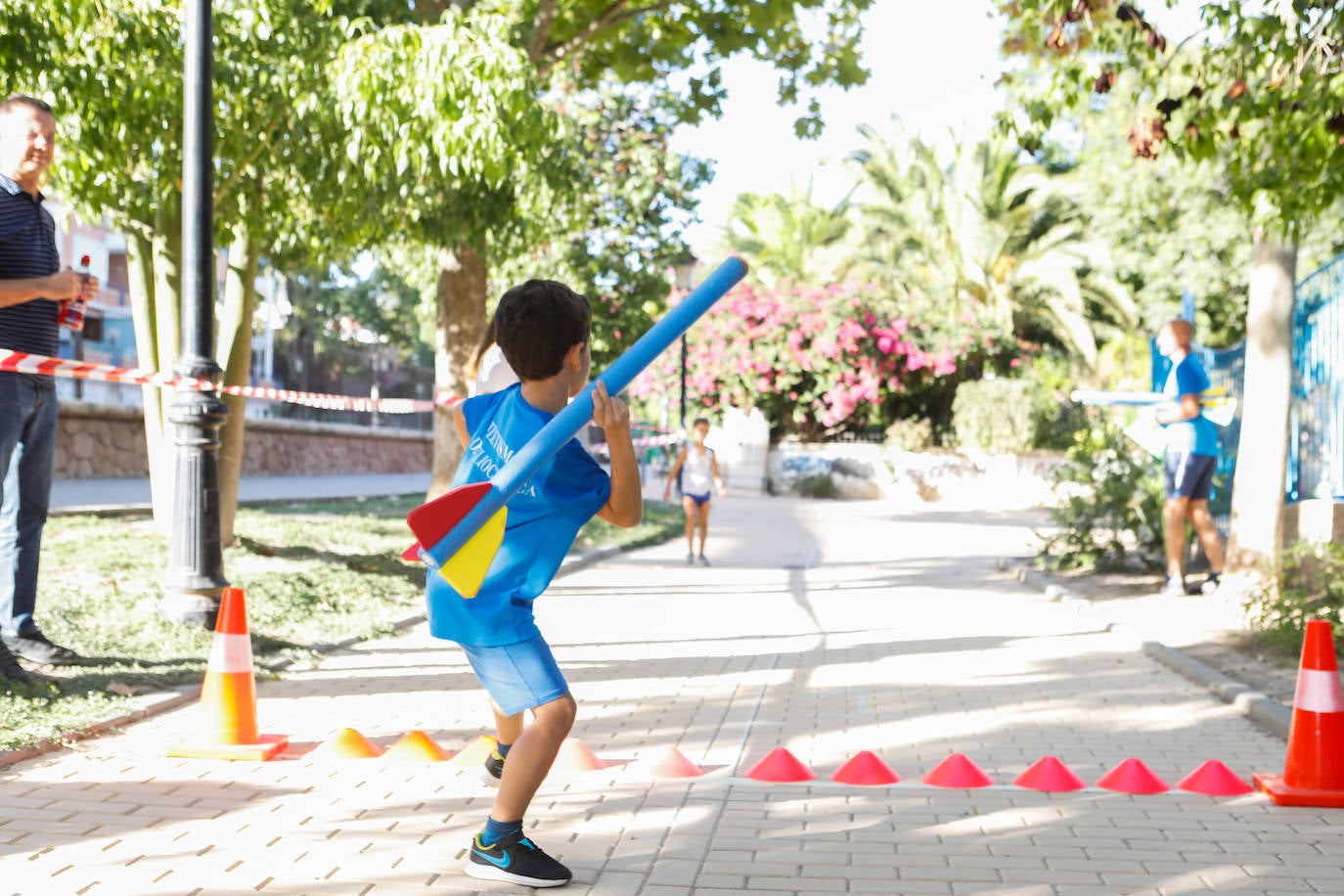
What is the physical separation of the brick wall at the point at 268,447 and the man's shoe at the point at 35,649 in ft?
45.1

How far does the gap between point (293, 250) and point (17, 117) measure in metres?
5.99

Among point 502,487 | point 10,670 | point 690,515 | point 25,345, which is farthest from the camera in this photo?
point 690,515

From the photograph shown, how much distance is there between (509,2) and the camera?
13.0m

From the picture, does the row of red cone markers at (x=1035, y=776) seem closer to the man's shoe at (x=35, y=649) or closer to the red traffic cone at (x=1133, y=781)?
the red traffic cone at (x=1133, y=781)

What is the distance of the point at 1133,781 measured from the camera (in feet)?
15.7

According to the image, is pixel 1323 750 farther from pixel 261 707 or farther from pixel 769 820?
pixel 261 707

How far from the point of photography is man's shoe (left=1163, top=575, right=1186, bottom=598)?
424 inches

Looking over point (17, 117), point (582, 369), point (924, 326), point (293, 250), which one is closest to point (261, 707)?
point (17, 117)

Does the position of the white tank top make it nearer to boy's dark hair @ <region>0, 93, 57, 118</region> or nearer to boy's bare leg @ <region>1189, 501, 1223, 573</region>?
boy's bare leg @ <region>1189, 501, 1223, 573</region>

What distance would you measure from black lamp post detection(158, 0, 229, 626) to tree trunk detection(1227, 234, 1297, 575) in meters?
7.29

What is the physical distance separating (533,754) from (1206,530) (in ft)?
27.5

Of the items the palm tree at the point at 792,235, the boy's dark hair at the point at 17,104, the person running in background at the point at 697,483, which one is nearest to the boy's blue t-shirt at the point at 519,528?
the boy's dark hair at the point at 17,104

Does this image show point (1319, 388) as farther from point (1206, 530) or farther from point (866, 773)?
point (866, 773)

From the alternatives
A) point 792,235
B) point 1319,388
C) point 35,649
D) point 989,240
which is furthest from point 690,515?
point 792,235
